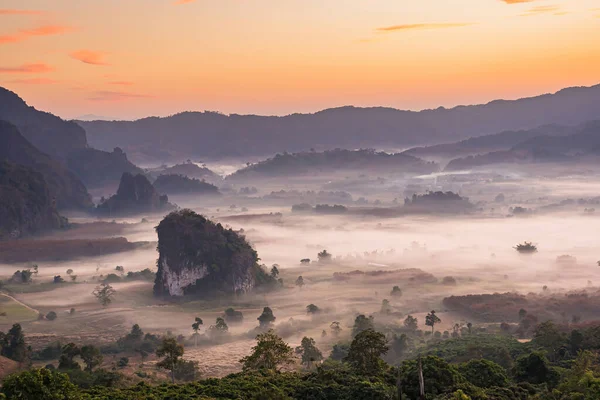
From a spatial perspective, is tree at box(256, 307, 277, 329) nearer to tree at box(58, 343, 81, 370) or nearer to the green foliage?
tree at box(58, 343, 81, 370)

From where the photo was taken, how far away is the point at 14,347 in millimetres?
88312

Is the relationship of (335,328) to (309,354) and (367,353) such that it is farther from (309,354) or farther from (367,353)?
(367,353)

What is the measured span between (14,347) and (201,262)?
57.3 meters

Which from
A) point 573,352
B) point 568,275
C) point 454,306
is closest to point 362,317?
point 454,306

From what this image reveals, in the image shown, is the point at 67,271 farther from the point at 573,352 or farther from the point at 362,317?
the point at 573,352

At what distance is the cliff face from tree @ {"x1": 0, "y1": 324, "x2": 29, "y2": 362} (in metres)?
49.9

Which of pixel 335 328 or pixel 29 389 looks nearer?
pixel 29 389

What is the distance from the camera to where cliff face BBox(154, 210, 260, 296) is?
458ft

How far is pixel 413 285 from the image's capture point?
461 ft

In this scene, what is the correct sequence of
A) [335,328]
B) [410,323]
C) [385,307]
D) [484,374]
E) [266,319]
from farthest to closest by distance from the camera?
[385,307] < [266,319] < [410,323] < [335,328] < [484,374]

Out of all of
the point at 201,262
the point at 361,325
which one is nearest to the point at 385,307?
the point at 361,325

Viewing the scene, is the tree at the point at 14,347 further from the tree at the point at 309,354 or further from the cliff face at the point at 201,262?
the cliff face at the point at 201,262

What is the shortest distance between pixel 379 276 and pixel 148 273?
58096 millimetres

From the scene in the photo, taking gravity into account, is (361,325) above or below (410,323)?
above
